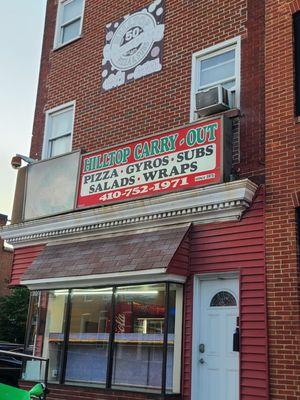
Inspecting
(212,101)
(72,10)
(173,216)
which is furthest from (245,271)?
(72,10)

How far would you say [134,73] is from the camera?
11.9 metres

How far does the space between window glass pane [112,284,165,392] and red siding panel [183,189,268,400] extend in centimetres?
55

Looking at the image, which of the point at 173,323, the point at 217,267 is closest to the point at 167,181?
the point at 217,267

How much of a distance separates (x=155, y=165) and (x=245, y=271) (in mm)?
2760

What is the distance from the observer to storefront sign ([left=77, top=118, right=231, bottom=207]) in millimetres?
9469

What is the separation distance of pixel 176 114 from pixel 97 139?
89.4 inches

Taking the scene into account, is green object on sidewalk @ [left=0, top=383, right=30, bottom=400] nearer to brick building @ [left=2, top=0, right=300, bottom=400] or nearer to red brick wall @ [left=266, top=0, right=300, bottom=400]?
brick building @ [left=2, top=0, right=300, bottom=400]

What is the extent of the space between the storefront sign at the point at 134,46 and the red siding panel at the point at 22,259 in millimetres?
4109

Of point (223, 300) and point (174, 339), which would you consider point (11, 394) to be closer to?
point (174, 339)

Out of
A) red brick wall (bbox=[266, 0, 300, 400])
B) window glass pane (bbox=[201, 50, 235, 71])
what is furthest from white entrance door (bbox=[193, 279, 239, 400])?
window glass pane (bbox=[201, 50, 235, 71])

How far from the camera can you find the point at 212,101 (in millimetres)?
9828

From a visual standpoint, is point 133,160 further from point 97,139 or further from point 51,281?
point 51,281

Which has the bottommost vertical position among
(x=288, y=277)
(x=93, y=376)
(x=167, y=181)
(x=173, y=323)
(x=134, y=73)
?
(x=93, y=376)

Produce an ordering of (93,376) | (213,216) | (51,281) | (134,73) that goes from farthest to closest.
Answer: (134,73), (51,281), (93,376), (213,216)
